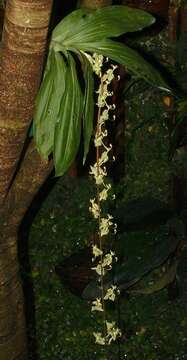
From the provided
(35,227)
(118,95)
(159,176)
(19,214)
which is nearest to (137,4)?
(118,95)

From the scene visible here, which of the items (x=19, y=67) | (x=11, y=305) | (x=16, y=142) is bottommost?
(x=11, y=305)

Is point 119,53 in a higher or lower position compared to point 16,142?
higher

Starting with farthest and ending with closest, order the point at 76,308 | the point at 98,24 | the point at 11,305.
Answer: the point at 76,308 → the point at 11,305 → the point at 98,24

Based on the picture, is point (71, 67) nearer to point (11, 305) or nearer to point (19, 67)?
point (19, 67)

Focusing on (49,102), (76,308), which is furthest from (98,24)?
(76,308)

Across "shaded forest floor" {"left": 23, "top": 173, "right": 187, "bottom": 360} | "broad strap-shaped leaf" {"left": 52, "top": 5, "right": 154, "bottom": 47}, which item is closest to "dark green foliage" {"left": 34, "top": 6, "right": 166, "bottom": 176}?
"broad strap-shaped leaf" {"left": 52, "top": 5, "right": 154, "bottom": 47}

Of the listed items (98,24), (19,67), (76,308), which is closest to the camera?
(19,67)

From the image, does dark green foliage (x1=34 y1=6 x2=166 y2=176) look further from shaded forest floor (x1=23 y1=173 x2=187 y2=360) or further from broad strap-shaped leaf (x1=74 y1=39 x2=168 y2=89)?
shaded forest floor (x1=23 y1=173 x2=187 y2=360)

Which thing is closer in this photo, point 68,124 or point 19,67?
point 19,67

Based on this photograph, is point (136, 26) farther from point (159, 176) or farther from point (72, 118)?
point (159, 176)
